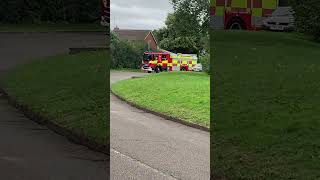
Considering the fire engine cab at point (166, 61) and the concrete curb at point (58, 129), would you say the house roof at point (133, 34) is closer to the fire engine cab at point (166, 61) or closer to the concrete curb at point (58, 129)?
the fire engine cab at point (166, 61)

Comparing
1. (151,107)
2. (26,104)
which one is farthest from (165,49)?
(151,107)

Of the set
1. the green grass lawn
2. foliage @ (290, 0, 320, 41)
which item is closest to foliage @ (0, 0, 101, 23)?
the green grass lawn

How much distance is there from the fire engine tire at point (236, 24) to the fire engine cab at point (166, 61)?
0.35 meters

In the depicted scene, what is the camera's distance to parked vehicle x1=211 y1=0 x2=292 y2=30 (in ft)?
11.1

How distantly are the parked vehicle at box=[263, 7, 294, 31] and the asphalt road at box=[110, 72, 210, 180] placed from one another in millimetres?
1044

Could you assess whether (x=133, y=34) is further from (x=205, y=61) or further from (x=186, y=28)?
(x=205, y=61)

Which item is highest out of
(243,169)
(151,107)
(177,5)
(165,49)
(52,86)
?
(177,5)

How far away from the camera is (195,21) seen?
3.20m

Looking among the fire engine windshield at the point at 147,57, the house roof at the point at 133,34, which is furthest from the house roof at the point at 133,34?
the fire engine windshield at the point at 147,57

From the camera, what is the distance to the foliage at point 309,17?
3734 mm

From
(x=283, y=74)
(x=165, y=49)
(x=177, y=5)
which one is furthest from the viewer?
(x=283, y=74)

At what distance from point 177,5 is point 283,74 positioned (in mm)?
1714

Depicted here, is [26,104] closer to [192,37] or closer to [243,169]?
[192,37]

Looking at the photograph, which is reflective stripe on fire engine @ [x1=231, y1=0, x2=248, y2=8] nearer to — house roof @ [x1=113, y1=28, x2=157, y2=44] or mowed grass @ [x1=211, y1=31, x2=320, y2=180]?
house roof @ [x1=113, y1=28, x2=157, y2=44]
